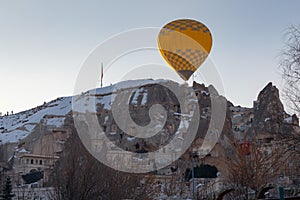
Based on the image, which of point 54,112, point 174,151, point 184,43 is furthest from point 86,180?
point 54,112

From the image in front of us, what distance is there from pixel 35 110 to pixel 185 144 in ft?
199

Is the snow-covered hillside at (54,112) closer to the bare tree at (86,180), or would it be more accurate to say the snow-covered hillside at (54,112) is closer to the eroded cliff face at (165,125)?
the eroded cliff face at (165,125)

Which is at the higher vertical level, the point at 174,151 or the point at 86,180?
the point at 174,151

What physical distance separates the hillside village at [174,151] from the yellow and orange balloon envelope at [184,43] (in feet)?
11.8

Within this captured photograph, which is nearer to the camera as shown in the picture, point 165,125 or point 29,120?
point 165,125

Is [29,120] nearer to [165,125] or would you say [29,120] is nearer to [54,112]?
[54,112]

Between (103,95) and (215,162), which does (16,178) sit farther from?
(103,95)

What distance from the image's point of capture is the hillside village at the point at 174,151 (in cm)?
1404

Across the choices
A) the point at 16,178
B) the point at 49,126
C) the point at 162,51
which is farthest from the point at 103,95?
the point at 162,51

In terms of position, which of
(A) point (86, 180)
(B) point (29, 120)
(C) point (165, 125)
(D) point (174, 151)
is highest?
(B) point (29, 120)

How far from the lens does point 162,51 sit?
17.3 m

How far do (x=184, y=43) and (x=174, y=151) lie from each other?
25162 mm

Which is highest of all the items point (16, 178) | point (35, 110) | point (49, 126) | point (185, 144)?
point (35, 110)

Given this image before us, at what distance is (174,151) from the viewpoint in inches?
1618
